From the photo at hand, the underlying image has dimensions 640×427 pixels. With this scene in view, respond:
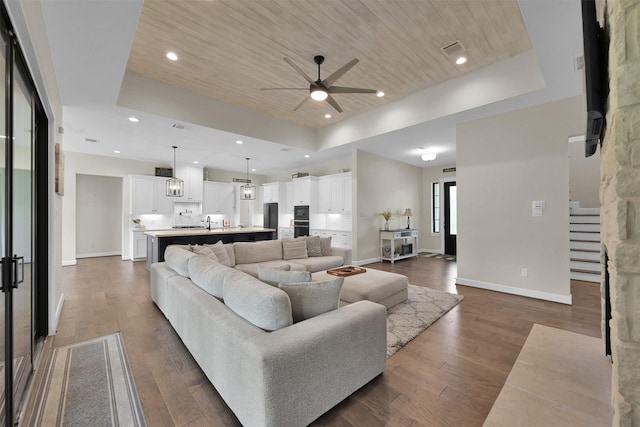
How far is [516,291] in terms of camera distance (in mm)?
4074

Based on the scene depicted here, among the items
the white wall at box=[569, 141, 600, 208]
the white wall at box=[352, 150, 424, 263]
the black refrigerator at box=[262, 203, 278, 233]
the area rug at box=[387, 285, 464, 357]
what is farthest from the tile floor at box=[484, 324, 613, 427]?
the black refrigerator at box=[262, 203, 278, 233]

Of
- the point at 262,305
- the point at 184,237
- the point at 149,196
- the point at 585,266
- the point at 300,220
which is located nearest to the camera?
the point at 262,305

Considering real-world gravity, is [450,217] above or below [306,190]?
below

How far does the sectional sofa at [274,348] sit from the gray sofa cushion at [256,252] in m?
2.05

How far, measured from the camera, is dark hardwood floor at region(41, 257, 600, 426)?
1694 mm

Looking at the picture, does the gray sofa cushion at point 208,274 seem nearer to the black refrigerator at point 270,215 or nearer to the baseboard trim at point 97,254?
the black refrigerator at point 270,215

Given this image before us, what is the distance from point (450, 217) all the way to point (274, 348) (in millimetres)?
7866

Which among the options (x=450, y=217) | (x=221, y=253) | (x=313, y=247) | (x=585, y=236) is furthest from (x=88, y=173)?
(x=585, y=236)

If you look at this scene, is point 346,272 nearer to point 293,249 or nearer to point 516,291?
point 293,249

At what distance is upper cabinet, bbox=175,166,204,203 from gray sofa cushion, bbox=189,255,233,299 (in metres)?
6.07

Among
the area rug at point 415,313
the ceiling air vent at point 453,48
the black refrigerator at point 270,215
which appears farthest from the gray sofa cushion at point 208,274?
the black refrigerator at point 270,215

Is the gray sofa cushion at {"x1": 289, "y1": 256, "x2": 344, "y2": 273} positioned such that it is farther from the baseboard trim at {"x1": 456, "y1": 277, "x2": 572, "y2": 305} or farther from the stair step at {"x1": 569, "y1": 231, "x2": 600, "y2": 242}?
the stair step at {"x1": 569, "y1": 231, "x2": 600, "y2": 242}

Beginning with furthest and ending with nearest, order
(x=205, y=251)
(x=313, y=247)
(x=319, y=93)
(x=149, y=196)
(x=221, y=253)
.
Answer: (x=149, y=196), (x=313, y=247), (x=221, y=253), (x=205, y=251), (x=319, y=93)

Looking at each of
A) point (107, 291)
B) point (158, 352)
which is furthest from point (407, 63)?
point (107, 291)
